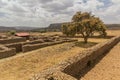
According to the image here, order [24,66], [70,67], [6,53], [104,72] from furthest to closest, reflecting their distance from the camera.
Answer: [6,53] → [24,66] → [104,72] → [70,67]

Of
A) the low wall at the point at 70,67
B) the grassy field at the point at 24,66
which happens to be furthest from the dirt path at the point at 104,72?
the grassy field at the point at 24,66

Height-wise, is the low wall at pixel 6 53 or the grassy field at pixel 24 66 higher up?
the low wall at pixel 6 53

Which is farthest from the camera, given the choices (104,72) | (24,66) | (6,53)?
(6,53)

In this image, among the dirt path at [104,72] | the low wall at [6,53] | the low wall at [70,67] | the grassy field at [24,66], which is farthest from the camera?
the low wall at [6,53]

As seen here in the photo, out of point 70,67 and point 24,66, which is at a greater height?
point 70,67

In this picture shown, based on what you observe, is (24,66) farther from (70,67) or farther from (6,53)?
(70,67)

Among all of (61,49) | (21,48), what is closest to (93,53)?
(61,49)

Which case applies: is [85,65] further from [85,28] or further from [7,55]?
[85,28]

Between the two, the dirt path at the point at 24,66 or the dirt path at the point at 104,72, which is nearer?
the dirt path at the point at 104,72

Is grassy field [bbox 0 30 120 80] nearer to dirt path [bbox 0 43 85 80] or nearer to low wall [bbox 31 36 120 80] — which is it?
dirt path [bbox 0 43 85 80]

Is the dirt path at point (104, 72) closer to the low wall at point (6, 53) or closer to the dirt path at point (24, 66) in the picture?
the dirt path at point (24, 66)

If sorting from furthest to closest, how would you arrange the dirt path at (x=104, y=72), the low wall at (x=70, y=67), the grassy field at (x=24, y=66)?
the grassy field at (x=24, y=66)
the dirt path at (x=104, y=72)
the low wall at (x=70, y=67)

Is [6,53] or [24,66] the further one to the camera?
[6,53]

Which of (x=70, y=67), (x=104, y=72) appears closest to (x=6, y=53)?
(x=70, y=67)
